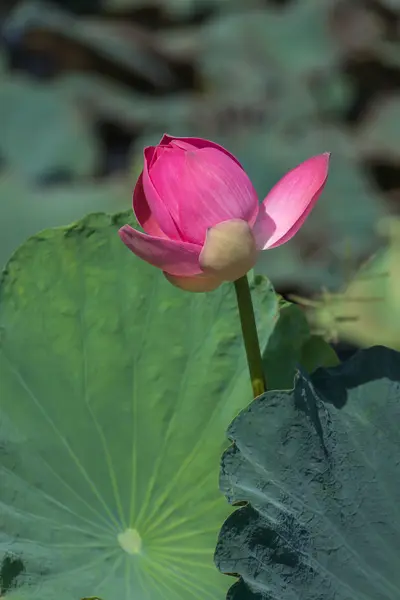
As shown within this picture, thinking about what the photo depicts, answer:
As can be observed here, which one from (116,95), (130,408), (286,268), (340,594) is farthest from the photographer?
(116,95)

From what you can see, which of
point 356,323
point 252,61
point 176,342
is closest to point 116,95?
point 252,61

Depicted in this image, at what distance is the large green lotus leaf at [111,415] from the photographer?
24.0 inches

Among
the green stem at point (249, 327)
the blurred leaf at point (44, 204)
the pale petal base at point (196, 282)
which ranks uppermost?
the pale petal base at point (196, 282)

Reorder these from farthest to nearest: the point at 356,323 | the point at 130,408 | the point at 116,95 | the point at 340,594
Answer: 1. the point at 116,95
2. the point at 356,323
3. the point at 130,408
4. the point at 340,594

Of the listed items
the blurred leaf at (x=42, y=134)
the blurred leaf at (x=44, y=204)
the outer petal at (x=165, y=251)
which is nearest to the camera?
the outer petal at (x=165, y=251)

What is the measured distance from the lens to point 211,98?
3570 millimetres

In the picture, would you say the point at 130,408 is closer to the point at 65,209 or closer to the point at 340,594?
the point at 340,594

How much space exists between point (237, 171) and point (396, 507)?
229 mm

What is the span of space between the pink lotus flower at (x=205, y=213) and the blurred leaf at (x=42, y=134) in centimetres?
249

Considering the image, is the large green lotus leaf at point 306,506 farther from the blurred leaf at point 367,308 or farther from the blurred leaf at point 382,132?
the blurred leaf at point 382,132

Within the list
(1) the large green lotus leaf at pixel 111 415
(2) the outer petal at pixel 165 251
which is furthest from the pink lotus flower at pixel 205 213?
(1) the large green lotus leaf at pixel 111 415

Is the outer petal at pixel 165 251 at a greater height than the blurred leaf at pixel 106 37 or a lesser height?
greater

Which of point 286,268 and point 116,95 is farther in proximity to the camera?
point 116,95

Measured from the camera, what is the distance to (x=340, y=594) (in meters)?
0.53
